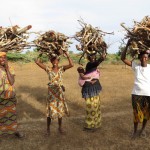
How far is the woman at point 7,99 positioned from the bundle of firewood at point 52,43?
0.83 m

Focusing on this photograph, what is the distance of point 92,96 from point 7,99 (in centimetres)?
192

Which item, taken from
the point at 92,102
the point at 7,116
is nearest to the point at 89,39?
the point at 92,102

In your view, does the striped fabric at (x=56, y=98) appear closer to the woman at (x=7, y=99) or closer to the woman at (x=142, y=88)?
the woman at (x=7, y=99)

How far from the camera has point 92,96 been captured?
6266mm

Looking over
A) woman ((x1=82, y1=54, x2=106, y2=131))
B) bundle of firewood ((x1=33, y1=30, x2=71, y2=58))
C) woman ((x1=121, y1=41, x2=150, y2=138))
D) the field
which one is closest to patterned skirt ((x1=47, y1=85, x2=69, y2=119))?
the field

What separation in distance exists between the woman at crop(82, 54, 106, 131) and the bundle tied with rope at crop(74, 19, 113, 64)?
0.16 m

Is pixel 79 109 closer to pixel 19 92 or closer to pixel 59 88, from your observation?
pixel 59 88

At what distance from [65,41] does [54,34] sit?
1.08 feet

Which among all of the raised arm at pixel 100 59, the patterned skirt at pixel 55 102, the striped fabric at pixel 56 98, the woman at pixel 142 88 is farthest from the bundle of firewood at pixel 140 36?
the patterned skirt at pixel 55 102

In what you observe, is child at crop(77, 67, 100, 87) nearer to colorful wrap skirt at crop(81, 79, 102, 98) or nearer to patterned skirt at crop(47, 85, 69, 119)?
colorful wrap skirt at crop(81, 79, 102, 98)

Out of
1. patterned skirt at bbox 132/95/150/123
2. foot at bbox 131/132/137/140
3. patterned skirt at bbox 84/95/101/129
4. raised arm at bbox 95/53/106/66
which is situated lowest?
foot at bbox 131/132/137/140

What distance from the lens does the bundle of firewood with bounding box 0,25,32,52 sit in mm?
5473

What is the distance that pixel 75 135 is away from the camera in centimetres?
614

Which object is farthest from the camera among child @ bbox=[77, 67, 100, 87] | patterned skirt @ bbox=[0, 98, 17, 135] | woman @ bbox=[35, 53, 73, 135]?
child @ bbox=[77, 67, 100, 87]
